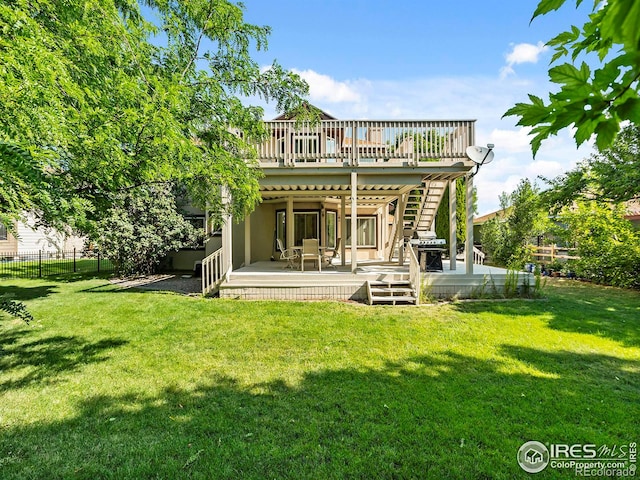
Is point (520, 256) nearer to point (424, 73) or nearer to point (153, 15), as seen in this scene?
point (424, 73)

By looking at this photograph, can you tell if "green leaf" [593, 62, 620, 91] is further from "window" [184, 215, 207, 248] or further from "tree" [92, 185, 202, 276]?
"window" [184, 215, 207, 248]

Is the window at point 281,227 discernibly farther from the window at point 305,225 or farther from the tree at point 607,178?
the tree at point 607,178

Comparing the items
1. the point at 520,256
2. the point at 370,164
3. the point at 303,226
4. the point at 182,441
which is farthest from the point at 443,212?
the point at 182,441

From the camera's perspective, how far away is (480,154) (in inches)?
331

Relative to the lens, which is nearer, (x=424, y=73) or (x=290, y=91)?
(x=290, y=91)

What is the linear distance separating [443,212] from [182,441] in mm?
17054

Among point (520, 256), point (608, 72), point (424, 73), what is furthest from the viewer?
point (520, 256)

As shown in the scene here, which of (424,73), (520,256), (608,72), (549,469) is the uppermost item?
(424,73)

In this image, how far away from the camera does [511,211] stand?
1602cm

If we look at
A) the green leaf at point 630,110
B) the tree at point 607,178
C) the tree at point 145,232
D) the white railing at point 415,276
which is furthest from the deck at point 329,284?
the green leaf at point 630,110

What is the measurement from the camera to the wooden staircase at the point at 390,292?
817 centimetres

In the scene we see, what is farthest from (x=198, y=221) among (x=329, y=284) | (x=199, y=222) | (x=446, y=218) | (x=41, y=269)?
(x=446, y=218)

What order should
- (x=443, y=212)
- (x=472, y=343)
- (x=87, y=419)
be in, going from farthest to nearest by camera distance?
(x=443, y=212)
(x=472, y=343)
(x=87, y=419)

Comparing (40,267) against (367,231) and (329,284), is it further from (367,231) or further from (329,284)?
(367,231)
